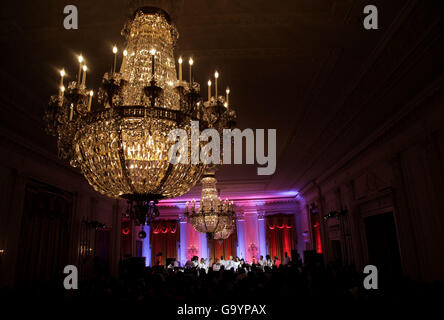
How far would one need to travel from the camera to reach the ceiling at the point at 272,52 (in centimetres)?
331

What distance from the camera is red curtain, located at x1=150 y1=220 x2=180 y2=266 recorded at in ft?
56.1

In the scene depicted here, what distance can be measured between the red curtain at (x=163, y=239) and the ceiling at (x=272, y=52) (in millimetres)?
12117

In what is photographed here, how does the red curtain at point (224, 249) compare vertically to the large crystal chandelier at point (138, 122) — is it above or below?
below

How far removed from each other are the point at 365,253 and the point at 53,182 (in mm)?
8979

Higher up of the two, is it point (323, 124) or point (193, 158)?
point (323, 124)

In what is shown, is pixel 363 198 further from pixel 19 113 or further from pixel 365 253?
pixel 19 113

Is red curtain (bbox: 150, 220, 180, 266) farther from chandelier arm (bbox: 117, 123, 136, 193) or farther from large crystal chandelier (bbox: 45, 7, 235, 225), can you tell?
chandelier arm (bbox: 117, 123, 136, 193)

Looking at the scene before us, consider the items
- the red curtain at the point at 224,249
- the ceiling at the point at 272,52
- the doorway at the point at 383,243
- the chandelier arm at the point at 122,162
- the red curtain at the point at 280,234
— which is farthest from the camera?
the red curtain at the point at 224,249

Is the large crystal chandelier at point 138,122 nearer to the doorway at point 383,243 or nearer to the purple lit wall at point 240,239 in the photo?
the doorway at point 383,243

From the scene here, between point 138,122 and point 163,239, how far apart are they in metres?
16.4

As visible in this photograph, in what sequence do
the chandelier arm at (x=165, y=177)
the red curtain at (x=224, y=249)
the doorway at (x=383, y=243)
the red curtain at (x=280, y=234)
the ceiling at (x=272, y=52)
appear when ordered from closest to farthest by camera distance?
the chandelier arm at (x=165, y=177), the ceiling at (x=272, y=52), the doorway at (x=383, y=243), the red curtain at (x=280, y=234), the red curtain at (x=224, y=249)

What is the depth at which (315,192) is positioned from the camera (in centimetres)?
1282

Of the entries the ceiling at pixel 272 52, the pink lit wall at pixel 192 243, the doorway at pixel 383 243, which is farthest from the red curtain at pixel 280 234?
the ceiling at pixel 272 52
